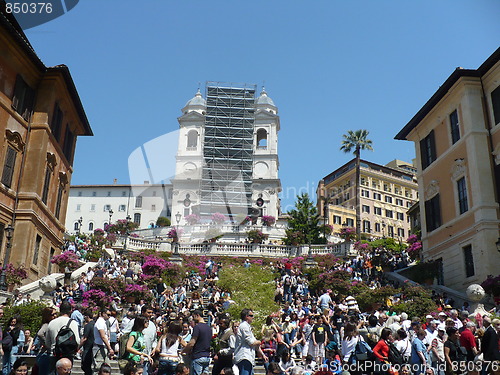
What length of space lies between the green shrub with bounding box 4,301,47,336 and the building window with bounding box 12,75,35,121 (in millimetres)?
11509

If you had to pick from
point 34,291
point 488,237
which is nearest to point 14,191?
point 34,291

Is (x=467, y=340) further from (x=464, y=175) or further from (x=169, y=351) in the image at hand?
(x=464, y=175)

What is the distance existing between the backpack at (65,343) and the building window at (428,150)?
85.8 ft

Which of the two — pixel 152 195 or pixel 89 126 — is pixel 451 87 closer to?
pixel 89 126

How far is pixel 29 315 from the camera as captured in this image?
1781 centimetres

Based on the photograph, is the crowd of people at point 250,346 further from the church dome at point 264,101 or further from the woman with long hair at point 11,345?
the church dome at point 264,101

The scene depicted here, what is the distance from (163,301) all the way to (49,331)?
1567 cm

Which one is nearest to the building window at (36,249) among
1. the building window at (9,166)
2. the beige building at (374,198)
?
the building window at (9,166)

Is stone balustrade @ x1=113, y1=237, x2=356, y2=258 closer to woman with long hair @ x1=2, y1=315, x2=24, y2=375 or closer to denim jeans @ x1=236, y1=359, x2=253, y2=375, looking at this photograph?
woman with long hair @ x1=2, y1=315, x2=24, y2=375

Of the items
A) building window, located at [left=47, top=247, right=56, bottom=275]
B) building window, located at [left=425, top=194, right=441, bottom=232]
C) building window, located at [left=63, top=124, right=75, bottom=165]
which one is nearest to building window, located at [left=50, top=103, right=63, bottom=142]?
building window, located at [left=63, top=124, right=75, bottom=165]

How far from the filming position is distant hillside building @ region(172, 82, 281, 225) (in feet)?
262

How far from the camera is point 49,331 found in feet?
31.6

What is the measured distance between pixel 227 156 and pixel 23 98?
189 feet

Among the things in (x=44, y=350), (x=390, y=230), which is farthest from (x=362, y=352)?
(x=390, y=230)
